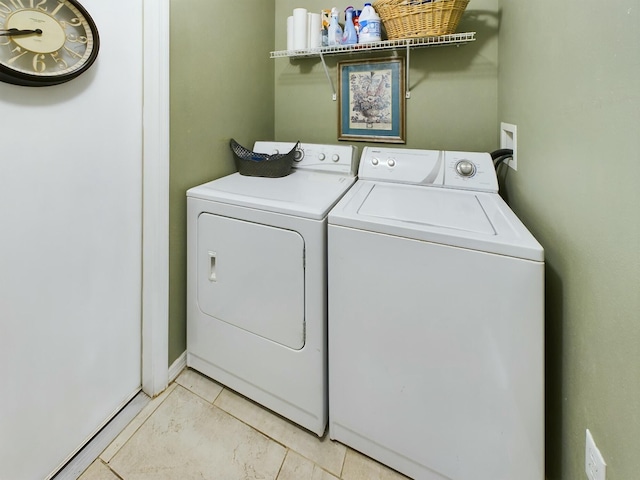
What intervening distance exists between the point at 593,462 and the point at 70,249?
1670 millimetres

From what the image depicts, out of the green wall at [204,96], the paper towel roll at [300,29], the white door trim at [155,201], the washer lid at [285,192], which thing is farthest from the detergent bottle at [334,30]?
the white door trim at [155,201]

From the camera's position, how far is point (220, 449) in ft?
4.27

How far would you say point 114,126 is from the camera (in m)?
1.24

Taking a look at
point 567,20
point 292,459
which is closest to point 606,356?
point 567,20

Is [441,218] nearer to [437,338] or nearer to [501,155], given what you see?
[437,338]

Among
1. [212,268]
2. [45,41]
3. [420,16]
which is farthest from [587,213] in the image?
[45,41]

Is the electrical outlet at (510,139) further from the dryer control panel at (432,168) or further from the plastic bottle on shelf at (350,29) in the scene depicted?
the plastic bottle on shelf at (350,29)

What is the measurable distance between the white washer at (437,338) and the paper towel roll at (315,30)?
3.75 ft

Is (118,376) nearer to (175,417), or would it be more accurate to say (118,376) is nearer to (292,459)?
(175,417)

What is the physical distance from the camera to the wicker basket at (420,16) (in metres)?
1.48

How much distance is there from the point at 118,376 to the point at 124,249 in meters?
0.56

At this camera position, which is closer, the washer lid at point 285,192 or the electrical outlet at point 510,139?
the washer lid at point 285,192

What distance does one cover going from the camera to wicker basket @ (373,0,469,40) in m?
1.48

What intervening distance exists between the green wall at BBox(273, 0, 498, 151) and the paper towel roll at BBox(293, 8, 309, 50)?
0.22 metres
